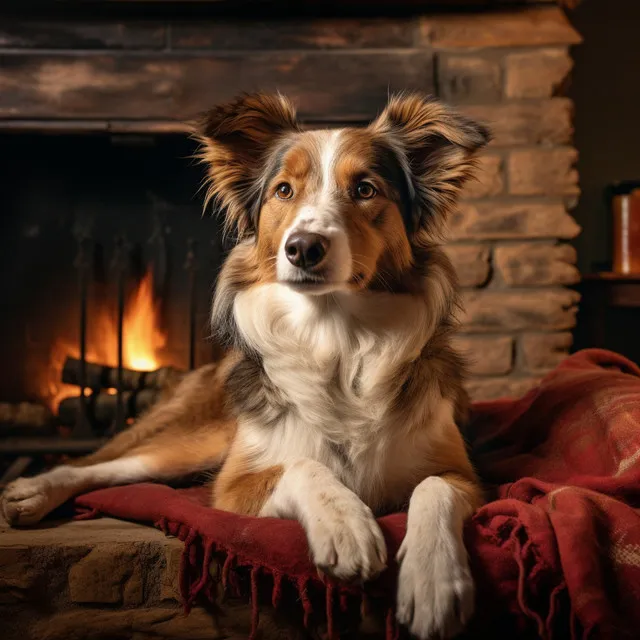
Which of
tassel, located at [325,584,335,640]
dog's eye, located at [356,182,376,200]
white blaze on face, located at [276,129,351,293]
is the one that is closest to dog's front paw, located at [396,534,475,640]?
tassel, located at [325,584,335,640]

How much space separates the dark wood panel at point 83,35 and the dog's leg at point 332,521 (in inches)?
66.9

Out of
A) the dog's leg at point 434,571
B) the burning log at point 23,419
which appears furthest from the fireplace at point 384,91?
the dog's leg at point 434,571

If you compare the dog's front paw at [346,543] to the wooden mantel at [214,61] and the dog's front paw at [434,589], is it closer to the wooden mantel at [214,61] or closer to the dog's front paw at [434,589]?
the dog's front paw at [434,589]

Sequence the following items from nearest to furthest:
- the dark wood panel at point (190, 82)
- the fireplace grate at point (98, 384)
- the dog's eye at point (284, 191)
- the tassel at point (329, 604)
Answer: the tassel at point (329, 604) < the dog's eye at point (284, 191) < the dark wood panel at point (190, 82) < the fireplace grate at point (98, 384)

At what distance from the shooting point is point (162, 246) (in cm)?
273

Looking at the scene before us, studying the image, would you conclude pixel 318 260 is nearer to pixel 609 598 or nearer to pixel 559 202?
pixel 609 598

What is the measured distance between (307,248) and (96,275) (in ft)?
5.44

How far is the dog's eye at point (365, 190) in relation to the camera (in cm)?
161

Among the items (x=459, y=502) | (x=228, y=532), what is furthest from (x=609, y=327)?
(x=228, y=532)

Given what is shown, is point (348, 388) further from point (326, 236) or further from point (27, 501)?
point (27, 501)

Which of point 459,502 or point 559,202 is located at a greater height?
point 559,202

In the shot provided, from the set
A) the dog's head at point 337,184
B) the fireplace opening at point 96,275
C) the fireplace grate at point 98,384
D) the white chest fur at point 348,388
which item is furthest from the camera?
the fireplace opening at point 96,275

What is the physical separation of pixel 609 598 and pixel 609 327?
2.17m

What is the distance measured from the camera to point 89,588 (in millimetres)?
1436
